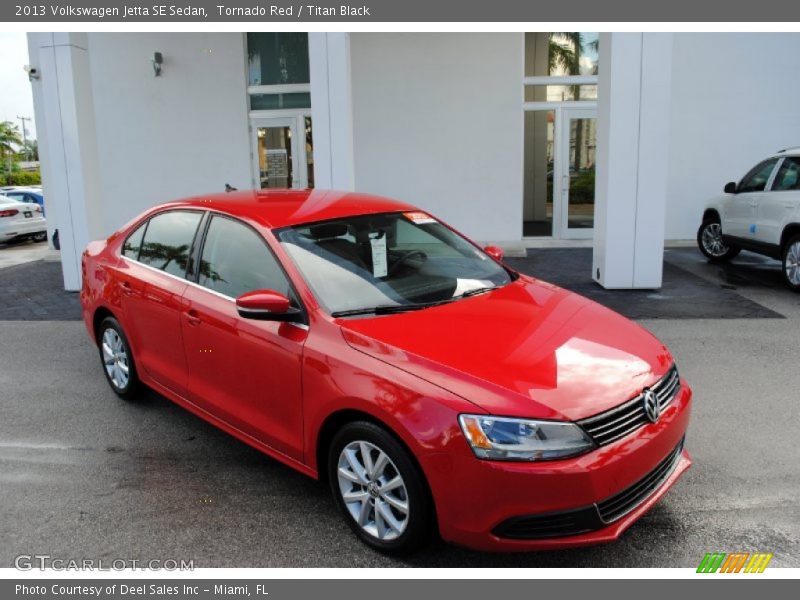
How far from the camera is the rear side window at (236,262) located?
12.4 ft

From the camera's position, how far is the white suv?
29.1ft

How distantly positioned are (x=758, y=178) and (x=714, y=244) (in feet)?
4.81

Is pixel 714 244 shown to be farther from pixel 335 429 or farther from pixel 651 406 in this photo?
pixel 335 429

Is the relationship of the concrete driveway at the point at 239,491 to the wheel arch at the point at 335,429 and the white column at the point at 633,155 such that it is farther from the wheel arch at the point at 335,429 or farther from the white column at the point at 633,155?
the white column at the point at 633,155

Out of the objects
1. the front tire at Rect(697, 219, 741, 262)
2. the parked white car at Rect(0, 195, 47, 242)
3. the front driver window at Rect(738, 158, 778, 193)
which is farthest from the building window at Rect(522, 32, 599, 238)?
the parked white car at Rect(0, 195, 47, 242)

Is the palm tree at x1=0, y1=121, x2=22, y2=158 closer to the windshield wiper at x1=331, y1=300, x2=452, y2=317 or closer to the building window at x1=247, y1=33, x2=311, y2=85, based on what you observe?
the building window at x1=247, y1=33, x2=311, y2=85

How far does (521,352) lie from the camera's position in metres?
3.18

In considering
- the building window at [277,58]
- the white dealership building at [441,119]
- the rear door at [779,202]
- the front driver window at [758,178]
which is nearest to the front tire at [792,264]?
Result: the rear door at [779,202]

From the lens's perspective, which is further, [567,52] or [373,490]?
[567,52]

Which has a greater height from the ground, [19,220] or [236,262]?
[236,262]

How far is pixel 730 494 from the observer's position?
147 inches

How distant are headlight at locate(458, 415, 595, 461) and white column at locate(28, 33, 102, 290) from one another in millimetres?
8313

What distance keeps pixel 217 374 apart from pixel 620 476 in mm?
2309

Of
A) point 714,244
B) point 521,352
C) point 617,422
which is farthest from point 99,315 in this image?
point 714,244
